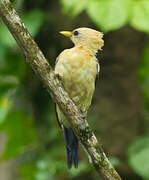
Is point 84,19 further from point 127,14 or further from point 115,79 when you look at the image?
point 127,14

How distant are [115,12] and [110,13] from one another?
37 mm

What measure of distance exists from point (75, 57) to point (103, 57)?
1259 mm

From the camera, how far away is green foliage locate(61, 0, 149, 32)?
3252 mm

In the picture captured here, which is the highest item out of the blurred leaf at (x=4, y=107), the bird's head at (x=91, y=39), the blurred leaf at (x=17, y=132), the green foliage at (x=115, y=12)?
the green foliage at (x=115, y=12)

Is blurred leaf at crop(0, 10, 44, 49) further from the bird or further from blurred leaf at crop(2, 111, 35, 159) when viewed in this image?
blurred leaf at crop(2, 111, 35, 159)

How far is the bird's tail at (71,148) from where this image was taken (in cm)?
333

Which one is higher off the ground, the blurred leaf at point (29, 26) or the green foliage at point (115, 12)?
the green foliage at point (115, 12)

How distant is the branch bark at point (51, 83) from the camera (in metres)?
2.38

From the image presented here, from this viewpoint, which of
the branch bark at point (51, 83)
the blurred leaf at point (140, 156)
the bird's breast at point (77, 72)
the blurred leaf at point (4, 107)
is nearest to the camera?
the branch bark at point (51, 83)

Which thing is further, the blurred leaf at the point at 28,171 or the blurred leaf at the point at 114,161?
the blurred leaf at the point at 28,171

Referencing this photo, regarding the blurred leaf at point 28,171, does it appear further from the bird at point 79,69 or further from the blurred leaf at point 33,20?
the blurred leaf at point 33,20

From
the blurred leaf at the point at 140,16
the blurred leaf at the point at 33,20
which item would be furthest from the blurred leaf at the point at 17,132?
the blurred leaf at the point at 140,16

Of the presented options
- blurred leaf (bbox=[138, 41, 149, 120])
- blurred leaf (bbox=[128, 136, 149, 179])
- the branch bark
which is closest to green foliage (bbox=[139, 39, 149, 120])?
blurred leaf (bbox=[138, 41, 149, 120])

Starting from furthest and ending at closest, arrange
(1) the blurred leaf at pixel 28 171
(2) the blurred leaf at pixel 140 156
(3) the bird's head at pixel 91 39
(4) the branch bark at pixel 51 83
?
(1) the blurred leaf at pixel 28 171, (2) the blurred leaf at pixel 140 156, (3) the bird's head at pixel 91 39, (4) the branch bark at pixel 51 83
